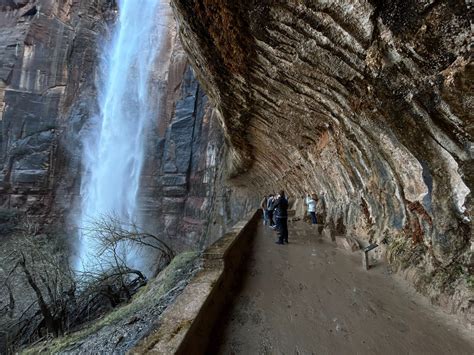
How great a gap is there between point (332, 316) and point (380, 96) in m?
2.90

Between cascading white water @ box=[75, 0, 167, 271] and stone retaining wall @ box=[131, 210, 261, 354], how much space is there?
2619cm

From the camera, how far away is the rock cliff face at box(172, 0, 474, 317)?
9.05 feet

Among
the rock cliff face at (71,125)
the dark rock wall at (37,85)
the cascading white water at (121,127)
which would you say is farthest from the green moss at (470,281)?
the dark rock wall at (37,85)

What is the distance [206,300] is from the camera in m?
3.15

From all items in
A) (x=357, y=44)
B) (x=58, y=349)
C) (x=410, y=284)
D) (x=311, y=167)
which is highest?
(x=357, y=44)

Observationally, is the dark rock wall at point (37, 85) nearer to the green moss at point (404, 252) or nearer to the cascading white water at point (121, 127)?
the cascading white water at point (121, 127)

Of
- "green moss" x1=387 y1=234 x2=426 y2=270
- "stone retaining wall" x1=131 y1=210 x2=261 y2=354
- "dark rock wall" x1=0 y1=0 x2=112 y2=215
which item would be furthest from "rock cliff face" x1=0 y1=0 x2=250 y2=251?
"stone retaining wall" x1=131 y1=210 x2=261 y2=354

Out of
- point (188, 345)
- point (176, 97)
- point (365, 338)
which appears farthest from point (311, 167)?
point (176, 97)

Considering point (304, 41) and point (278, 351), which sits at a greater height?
point (304, 41)

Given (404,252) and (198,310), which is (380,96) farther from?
(198,310)

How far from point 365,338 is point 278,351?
1.00 meters

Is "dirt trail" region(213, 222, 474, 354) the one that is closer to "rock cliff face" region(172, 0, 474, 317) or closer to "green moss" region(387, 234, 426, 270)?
"green moss" region(387, 234, 426, 270)

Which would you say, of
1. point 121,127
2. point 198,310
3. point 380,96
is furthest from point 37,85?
point 380,96

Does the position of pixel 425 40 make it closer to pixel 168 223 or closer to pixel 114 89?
pixel 168 223
